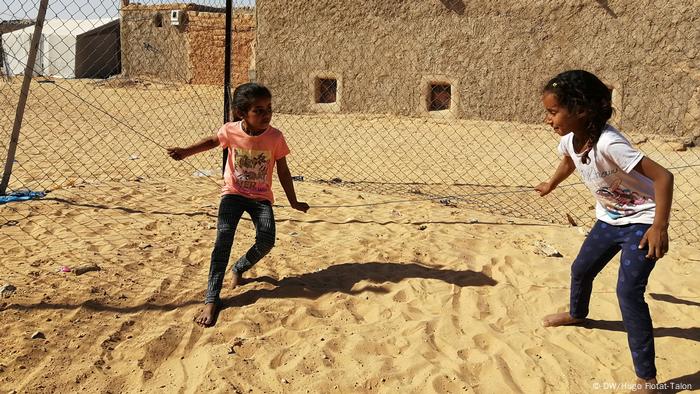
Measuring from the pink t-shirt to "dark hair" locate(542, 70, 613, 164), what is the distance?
5.24ft

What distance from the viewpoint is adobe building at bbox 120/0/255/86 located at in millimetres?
18656

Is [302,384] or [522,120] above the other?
[522,120]

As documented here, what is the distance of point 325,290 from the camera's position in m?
3.88

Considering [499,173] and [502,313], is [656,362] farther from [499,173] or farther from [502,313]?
[499,173]

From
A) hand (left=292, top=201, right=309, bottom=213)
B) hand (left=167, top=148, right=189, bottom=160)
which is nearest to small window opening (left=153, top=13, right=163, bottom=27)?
hand (left=167, top=148, right=189, bottom=160)

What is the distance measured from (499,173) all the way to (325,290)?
472cm

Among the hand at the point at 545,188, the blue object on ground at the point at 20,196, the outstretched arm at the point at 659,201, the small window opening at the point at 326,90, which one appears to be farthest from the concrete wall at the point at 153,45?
the outstretched arm at the point at 659,201

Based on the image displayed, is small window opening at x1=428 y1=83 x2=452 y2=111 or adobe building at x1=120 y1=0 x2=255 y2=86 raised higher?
adobe building at x1=120 y1=0 x2=255 y2=86

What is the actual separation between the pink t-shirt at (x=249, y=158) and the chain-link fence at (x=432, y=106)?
2869 millimetres

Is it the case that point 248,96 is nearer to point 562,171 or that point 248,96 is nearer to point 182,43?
point 562,171

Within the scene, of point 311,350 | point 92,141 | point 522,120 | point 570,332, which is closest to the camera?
point 311,350

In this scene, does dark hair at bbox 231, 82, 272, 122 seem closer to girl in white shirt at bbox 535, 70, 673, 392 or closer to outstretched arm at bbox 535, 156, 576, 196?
girl in white shirt at bbox 535, 70, 673, 392

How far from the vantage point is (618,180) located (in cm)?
280

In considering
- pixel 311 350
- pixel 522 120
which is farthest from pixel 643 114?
pixel 311 350
